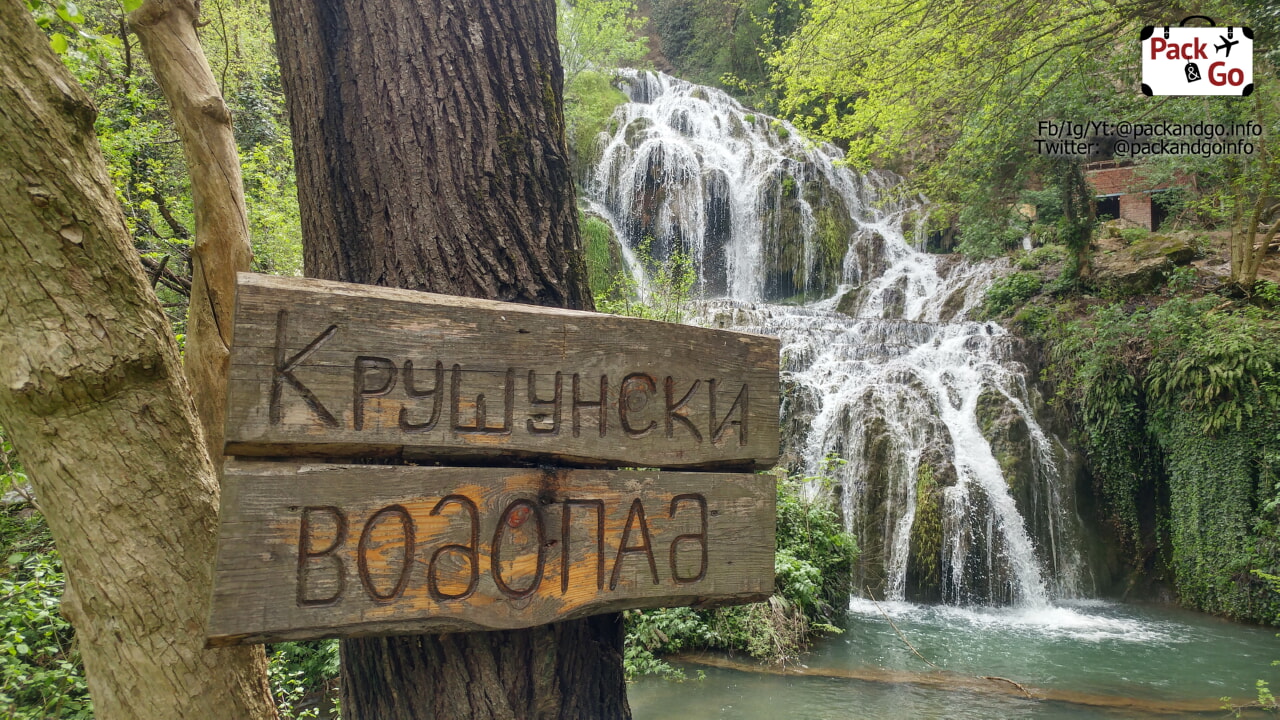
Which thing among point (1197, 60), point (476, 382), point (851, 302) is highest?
point (1197, 60)

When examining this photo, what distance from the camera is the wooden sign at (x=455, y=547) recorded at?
44.0 inches

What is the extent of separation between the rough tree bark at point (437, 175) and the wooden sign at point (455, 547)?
0.70ft

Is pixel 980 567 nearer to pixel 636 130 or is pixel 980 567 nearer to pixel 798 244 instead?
pixel 798 244

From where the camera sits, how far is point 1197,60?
326 inches

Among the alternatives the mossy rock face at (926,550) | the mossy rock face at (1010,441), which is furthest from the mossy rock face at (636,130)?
the mossy rock face at (926,550)

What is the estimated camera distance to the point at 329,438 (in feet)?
3.86

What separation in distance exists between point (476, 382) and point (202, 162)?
2.06 meters

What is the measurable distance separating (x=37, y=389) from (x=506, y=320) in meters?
0.84

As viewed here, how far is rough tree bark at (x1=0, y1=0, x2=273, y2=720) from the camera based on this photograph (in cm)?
129

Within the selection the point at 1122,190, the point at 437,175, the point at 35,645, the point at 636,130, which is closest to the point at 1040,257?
the point at 1122,190

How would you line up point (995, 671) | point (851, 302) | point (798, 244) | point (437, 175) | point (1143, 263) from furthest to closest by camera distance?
point (798, 244) → point (851, 302) → point (1143, 263) → point (995, 671) → point (437, 175)

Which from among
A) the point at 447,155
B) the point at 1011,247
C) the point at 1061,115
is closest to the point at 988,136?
the point at 1061,115

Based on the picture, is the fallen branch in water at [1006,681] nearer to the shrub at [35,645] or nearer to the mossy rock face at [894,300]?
the shrub at [35,645]

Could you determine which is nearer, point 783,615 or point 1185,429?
point 783,615
